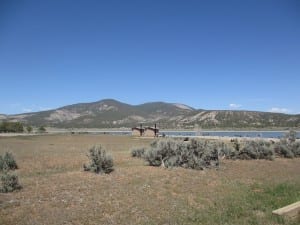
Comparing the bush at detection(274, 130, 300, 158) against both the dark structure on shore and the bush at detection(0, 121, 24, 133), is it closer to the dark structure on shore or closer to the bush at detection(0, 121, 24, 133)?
the dark structure on shore

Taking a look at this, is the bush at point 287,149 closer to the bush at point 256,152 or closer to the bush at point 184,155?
the bush at point 256,152

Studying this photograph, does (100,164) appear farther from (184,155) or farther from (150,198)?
(150,198)

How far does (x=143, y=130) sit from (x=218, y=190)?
83.5 m

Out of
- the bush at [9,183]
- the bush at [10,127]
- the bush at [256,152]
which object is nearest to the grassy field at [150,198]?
the bush at [9,183]

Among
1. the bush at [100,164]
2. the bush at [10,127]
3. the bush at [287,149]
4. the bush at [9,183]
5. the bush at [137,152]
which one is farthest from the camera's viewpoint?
the bush at [10,127]

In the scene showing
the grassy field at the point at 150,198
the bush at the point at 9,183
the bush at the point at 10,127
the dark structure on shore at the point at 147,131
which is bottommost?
the grassy field at the point at 150,198

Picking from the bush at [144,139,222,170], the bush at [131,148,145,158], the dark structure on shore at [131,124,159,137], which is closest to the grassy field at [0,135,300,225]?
the bush at [144,139,222,170]

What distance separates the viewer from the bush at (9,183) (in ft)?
35.9

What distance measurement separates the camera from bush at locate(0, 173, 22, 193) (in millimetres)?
10938

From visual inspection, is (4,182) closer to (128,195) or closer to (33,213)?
(33,213)

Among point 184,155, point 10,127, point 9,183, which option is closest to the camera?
point 9,183

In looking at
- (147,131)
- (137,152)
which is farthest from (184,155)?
(147,131)

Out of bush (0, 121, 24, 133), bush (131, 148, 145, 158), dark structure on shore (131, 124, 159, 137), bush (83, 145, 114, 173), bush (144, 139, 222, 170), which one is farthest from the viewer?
bush (0, 121, 24, 133)

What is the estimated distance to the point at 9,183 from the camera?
1109 cm
